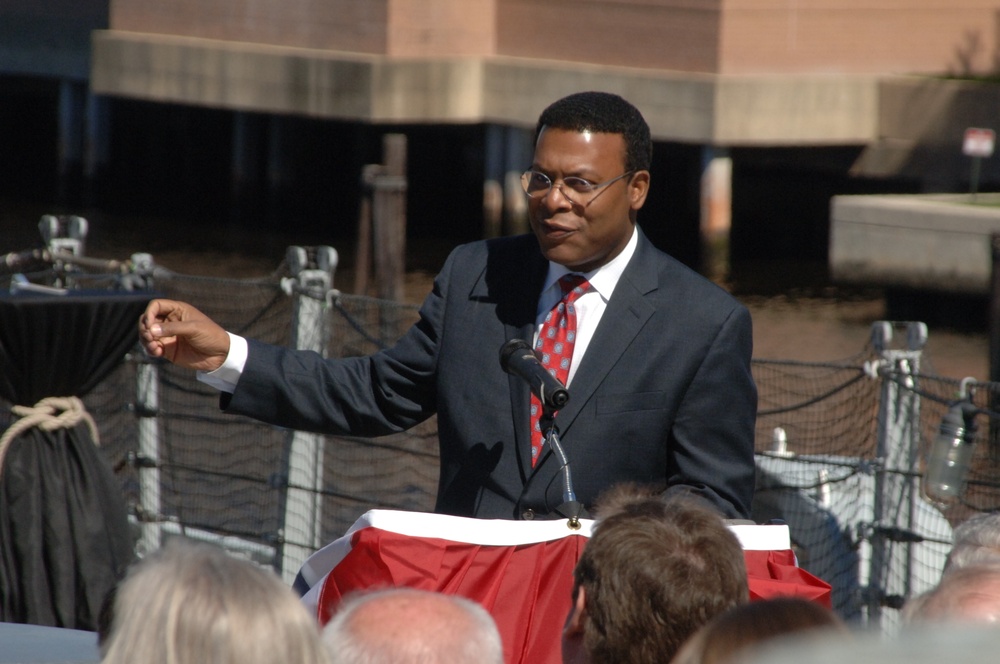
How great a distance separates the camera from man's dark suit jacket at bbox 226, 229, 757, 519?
3.24 meters

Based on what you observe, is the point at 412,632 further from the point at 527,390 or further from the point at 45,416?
the point at 45,416

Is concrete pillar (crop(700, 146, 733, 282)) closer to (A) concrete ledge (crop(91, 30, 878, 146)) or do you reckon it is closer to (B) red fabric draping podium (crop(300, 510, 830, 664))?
(A) concrete ledge (crop(91, 30, 878, 146))

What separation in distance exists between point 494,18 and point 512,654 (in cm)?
2135

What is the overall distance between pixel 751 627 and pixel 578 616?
1.85ft

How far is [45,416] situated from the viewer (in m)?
4.89

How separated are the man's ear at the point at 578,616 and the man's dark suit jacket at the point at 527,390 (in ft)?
2.39

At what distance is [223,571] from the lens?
6.34 ft

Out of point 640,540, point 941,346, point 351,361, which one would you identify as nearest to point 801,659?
point 640,540

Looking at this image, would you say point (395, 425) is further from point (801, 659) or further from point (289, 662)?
point (801, 659)

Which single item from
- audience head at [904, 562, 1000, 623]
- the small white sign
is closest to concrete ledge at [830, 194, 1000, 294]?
the small white sign

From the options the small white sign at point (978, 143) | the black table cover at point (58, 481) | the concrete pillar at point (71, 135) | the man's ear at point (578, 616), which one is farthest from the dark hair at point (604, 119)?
the concrete pillar at point (71, 135)

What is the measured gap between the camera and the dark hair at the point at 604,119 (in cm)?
329

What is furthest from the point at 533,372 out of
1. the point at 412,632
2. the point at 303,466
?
the point at 303,466

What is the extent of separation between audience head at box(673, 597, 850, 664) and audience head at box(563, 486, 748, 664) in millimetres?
324
